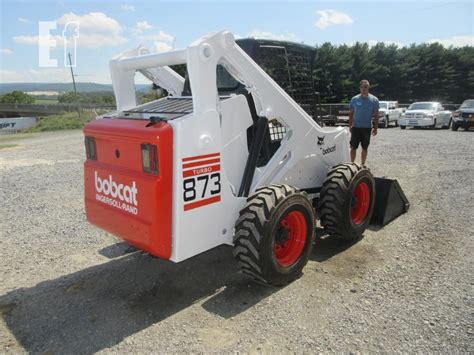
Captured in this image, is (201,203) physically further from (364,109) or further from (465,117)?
(465,117)

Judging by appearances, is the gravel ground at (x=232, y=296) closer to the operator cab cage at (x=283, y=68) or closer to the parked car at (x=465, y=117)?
the operator cab cage at (x=283, y=68)

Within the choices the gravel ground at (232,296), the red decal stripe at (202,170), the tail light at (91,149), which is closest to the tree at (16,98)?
the gravel ground at (232,296)

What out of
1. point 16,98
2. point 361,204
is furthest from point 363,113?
point 16,98

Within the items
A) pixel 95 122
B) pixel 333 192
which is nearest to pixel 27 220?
pixel 95 122

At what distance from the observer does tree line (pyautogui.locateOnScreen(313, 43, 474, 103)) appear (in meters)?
47.0

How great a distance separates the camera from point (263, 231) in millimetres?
3561

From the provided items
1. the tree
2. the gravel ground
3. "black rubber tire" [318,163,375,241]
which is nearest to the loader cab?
"black rubber tire" [318,163,375,241]

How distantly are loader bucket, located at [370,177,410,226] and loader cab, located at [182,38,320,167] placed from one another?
1486 mm

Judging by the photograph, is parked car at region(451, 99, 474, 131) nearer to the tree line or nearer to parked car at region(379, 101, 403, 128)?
parked car at region(379, 101, 403, 128)

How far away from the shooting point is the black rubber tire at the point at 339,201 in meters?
4.65

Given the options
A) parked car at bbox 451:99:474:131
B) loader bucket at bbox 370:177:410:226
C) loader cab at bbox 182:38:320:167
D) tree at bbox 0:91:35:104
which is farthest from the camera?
tree at bbox 0:91:35:104

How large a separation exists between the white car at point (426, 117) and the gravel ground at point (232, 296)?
16119mm

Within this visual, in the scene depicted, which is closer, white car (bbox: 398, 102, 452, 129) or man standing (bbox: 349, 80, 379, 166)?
man standing (bbox: 349, 80, 379, 166)

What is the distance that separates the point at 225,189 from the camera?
361 centimetres
